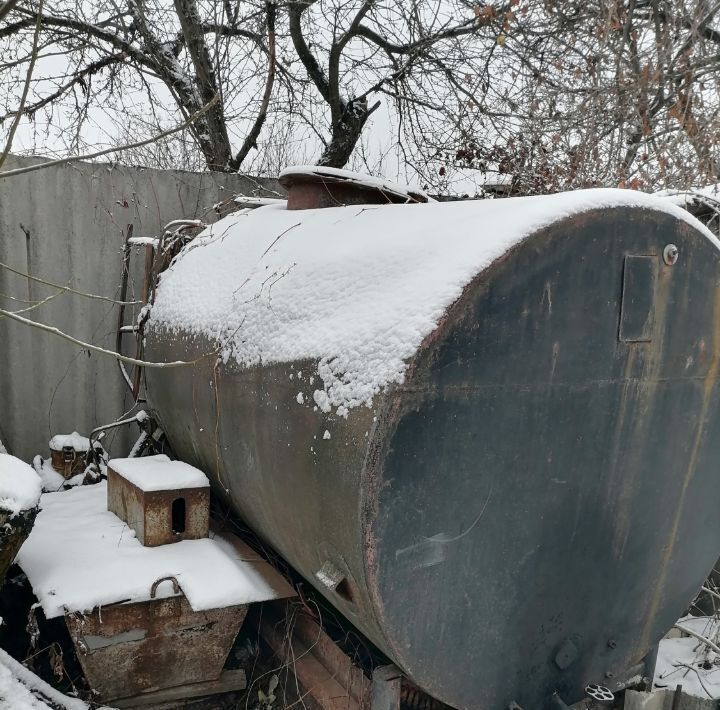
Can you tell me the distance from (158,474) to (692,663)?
2.69 m

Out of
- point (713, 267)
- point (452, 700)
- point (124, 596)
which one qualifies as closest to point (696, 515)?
point (713, 267)

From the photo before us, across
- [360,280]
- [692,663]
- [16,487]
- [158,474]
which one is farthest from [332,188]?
[692,663]

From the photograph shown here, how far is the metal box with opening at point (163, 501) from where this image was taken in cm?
269

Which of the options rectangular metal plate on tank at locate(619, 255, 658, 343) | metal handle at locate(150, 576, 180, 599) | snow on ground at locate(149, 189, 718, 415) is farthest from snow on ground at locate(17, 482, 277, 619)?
rectangular metal plate on tank at locate(619, 255, 658, 343)

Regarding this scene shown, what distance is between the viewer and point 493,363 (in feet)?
5.97

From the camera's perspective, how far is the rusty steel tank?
176 centimetres

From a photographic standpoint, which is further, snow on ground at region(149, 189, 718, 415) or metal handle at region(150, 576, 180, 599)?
metal handle at region(150, 576, 180, 599)

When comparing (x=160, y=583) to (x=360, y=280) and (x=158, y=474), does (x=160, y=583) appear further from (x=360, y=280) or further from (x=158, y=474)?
(x=360, y=280)

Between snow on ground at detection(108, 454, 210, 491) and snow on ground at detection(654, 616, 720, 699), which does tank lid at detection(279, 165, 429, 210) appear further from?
snow on ground at detection(654, 616, 720, 699)

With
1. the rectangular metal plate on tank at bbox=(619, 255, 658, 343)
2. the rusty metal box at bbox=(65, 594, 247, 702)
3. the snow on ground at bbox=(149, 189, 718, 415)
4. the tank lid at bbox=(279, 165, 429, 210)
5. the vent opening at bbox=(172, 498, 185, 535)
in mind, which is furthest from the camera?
the tank lid at bbox=(279, 165, 429, 210)

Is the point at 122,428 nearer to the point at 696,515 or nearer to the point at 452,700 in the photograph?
the point at 452,700

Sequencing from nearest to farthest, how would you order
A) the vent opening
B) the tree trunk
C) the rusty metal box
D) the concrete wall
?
1. the rusty metal box
2. the vent opening
3. the concrete wall
4. the tree trunk

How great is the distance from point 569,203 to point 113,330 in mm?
3503

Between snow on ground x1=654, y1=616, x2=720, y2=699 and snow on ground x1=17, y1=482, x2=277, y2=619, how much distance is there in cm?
200
